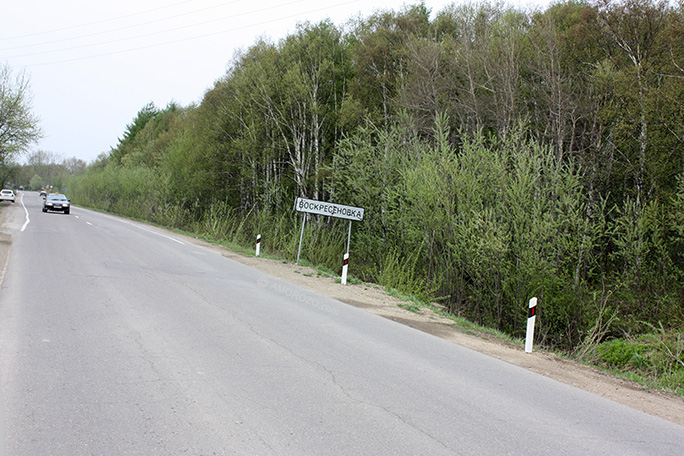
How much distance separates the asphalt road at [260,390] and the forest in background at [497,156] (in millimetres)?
4961

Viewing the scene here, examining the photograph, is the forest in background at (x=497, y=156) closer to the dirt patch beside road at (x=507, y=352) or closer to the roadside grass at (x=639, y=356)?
the roadside grass at (x=639, y=356)

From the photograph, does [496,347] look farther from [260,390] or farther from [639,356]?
[260,390]

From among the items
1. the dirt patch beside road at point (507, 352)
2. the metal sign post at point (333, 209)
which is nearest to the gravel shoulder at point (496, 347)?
the dirt patch beside road at point (507, 352)

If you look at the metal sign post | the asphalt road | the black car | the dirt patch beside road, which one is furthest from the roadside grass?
the black car

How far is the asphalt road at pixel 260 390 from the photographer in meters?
3.91

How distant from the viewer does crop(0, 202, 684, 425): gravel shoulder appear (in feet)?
21.0

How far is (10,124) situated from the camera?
44.2m

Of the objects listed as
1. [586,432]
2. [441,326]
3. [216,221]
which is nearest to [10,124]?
[216,221]

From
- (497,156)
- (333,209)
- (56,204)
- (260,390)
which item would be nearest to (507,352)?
(260,390)

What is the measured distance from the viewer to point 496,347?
29.1 ft

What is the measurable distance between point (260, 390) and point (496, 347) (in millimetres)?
5334

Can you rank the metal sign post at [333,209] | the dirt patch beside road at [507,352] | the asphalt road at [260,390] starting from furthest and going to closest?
the metal sign post at [333,209] → the dirt patch beside road at [507,352] → the asphalt road at [260,390]

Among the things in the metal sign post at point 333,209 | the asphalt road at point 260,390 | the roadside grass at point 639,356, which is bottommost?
the roadside grass at point 639,356

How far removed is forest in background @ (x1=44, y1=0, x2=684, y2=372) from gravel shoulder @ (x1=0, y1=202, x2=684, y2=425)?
6.42 feet
